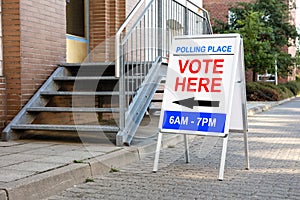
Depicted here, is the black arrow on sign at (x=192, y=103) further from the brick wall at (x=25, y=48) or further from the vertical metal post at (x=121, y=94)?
the brick wall at (x=25, y=48)

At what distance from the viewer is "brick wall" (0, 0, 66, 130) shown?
6.58m

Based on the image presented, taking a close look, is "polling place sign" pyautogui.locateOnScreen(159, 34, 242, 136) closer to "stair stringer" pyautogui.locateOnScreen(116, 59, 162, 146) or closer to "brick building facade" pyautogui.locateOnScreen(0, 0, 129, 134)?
"stair stringer" pyautogui.locateOnScreen(116, 59, 162, 146)

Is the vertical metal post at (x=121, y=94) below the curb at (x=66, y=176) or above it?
above

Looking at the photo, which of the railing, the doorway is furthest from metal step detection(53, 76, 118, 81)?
the doorway

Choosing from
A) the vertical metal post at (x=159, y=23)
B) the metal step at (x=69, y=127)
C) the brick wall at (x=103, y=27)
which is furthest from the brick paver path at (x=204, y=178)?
the brick wall at (x=103, y=27)

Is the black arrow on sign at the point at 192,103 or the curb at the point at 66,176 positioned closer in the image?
the curb at the point at 66,176

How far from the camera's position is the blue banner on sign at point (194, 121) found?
16.6 feet

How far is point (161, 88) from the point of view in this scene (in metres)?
9.03

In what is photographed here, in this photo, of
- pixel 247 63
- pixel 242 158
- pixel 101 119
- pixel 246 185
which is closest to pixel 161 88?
pixel 101 119

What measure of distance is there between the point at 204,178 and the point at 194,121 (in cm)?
69

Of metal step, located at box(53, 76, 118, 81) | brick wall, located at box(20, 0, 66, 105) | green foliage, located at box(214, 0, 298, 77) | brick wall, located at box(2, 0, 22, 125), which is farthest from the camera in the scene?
green foliage, located at box(214, 0, 298, 77)

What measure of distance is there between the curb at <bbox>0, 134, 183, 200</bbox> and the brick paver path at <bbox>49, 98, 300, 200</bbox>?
94 millimetres

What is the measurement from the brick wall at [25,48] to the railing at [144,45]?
127cm

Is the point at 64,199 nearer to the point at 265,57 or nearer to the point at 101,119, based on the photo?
the point at 101,119
